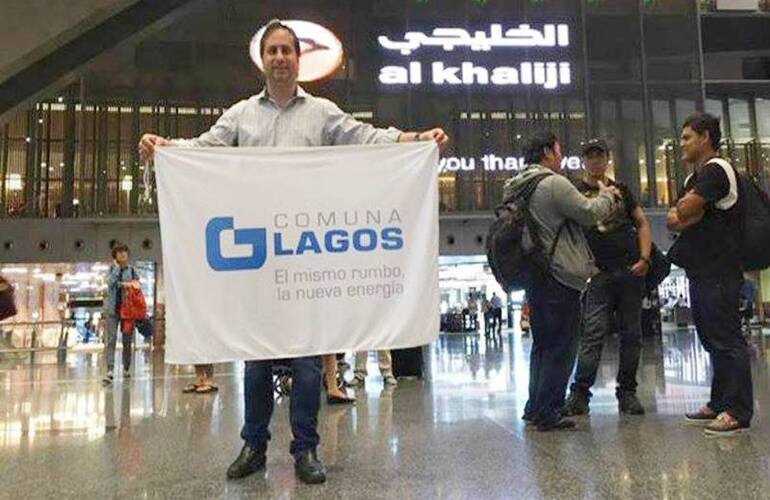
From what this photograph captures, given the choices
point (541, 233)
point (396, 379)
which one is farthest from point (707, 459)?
point (396, 379)

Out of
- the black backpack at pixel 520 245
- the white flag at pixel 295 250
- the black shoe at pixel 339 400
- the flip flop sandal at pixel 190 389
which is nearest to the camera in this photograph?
the white flag at pixel 295 250

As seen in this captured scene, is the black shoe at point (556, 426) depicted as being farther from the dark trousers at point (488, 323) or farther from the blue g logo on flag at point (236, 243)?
the dark trousers at point (488, 323)

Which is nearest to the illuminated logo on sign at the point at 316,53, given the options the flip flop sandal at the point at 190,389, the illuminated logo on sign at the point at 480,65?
the flip flop sandal at the point at 190,389

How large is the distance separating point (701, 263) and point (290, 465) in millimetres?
2517

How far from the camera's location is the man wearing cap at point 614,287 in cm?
479

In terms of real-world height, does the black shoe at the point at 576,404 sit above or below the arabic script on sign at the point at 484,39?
below

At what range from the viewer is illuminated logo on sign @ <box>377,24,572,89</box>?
82.6ft

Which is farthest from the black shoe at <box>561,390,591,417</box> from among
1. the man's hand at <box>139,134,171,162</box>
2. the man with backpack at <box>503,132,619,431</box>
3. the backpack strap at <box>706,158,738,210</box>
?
the man's hand at <box>139,134,171,162</box>

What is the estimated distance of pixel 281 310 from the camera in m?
3.29

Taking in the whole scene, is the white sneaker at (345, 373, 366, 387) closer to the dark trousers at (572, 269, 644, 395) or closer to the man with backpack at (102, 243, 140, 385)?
the dark trousers at (572, 269, 644, 395)

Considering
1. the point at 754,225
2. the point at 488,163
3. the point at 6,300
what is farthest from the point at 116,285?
the point at 488,163

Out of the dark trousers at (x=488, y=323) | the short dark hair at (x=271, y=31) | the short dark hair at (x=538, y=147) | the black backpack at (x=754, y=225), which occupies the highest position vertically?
the short dark hair at (x=271, y=31)

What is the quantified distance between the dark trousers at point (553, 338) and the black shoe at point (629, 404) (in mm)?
793

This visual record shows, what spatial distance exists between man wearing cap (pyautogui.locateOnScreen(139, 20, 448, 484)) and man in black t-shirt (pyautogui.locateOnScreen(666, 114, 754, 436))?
159 cm
